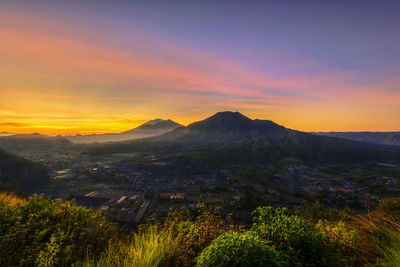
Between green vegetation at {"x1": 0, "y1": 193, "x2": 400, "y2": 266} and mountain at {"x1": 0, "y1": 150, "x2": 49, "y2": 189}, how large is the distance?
97.2 m

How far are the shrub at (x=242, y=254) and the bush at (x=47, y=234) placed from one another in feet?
10.8

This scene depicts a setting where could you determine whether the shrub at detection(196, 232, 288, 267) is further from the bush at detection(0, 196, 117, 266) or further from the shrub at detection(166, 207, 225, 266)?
the bush at detection(0, 196, 117, 266)

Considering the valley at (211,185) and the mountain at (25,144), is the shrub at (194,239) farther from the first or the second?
the mountain at (25,144)

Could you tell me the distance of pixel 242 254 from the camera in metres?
3.03

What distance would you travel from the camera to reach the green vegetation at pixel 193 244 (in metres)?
3.20

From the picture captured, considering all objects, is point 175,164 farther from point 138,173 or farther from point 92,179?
point 92,179

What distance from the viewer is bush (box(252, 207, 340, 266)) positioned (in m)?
3.34

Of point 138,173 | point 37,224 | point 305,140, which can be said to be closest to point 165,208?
point 37,224

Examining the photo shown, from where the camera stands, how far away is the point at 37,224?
4102 millimetres

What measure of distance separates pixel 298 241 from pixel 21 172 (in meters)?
110

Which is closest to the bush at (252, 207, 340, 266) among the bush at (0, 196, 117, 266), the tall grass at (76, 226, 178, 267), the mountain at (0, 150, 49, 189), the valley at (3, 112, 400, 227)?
the tall grass at (76, 226, 178, 267)

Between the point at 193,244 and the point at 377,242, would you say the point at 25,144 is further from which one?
the point at 377,242

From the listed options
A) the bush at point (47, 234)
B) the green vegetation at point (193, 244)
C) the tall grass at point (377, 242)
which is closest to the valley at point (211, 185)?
the green vegetation at point (193, 244)

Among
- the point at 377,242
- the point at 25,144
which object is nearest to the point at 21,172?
the point at 377,242
